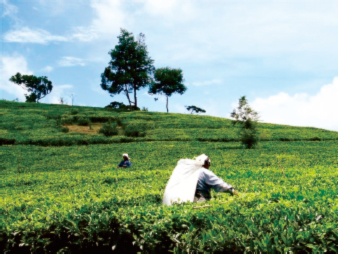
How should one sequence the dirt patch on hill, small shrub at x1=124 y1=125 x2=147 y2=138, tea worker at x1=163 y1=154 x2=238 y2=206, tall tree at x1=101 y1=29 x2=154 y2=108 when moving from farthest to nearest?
1. tall tree at x1=101 y1=29 x2=154 y2=108
2. the dirt patch on hill
3. small shrub at x1=124 y1=125 x2=147 y2=138
4. tea worker at x1=163 y1=154 x2=238 y2=206

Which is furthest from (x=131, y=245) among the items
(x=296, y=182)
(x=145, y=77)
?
(x=145, y=77)

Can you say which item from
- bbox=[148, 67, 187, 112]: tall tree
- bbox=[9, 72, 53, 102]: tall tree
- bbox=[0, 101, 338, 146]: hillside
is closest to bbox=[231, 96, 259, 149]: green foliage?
bbox=[0, 101, 338, 146]: hillside

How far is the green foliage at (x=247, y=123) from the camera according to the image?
36531 millimetres

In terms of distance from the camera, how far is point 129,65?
7725 cm

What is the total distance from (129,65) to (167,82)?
35.7ft

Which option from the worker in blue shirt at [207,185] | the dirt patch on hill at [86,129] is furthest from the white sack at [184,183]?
the dirt patch on hill at [86,129]

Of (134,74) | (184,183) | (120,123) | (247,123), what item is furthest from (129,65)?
(184,183)

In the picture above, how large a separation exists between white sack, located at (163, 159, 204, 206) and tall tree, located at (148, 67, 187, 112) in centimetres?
7469

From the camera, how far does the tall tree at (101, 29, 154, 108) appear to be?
76812mm

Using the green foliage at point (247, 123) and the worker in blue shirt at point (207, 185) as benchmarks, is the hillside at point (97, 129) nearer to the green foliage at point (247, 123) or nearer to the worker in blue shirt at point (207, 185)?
the green foliage at point (247, 123)

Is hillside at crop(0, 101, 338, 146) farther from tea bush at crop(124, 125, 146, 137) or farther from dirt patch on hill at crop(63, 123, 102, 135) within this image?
tea bush at crop(124, 125, 146, 137)

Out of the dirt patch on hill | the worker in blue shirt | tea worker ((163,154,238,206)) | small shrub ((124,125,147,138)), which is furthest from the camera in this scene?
the dirt patch on hill

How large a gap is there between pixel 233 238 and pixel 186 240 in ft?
2.40

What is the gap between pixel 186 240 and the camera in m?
5.43
